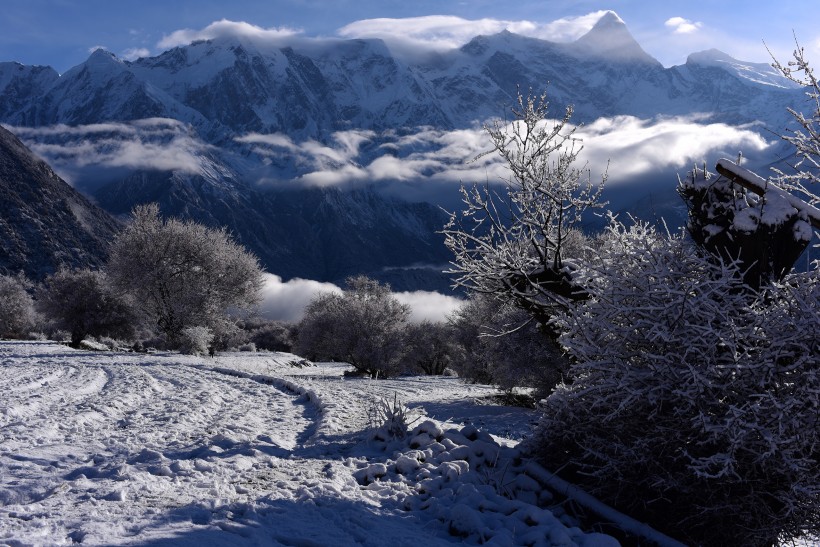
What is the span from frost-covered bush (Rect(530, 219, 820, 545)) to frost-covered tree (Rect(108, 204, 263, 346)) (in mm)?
35034

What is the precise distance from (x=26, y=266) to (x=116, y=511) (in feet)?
Result: 407

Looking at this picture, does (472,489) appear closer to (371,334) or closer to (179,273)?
(179,273)

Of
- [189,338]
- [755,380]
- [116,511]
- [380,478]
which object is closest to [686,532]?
[755,380]

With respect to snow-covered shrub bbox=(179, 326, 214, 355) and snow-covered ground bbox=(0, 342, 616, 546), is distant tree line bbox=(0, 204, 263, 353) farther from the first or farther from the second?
snow-covered ground bbox=(0, 342, 616, 546)

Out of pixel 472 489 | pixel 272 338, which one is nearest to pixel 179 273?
pixel 472 489

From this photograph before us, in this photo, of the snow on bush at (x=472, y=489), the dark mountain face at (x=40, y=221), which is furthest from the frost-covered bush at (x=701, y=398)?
the dark mountain face at (x=40, y=221)

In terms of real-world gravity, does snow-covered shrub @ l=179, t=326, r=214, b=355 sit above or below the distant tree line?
below

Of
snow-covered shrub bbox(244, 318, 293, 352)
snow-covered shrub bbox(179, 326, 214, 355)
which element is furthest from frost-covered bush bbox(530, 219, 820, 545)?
snow-covered shrub bbox(244, 318, 293, 352)

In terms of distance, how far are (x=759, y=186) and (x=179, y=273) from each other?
36365 mm

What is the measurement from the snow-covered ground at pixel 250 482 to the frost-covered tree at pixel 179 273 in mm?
26951

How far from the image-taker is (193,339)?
3719cm

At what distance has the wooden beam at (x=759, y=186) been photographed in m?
7.46

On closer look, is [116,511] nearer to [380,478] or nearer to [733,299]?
[380,478]

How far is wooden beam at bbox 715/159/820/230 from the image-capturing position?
7.46 meters
